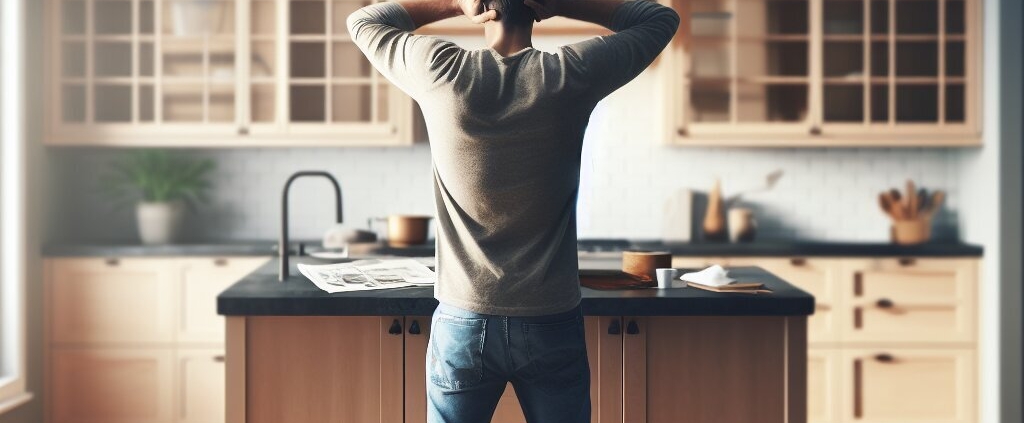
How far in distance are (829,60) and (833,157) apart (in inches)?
22.3

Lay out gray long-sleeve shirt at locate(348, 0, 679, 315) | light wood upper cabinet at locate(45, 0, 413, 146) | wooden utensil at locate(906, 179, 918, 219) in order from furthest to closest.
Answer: wooden utensil at locate(906, 179, 918, 219) → light wood upper cabinet at locate(45, 0, 413, 146) → gray long-sleeve shirt at locate(348, 0, 679, 315)

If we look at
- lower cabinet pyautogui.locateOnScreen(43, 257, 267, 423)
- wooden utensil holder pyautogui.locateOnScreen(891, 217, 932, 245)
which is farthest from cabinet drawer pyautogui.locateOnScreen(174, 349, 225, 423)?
wooden utensil holder pyautogui.locateOnScreen(891, 217, 932, 245)

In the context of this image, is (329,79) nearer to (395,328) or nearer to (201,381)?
(201,381)

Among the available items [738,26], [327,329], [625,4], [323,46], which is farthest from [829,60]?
[327,329]

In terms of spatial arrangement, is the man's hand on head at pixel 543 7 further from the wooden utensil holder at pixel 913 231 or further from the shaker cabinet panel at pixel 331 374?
the wooden utensil holder at pixel 913 231

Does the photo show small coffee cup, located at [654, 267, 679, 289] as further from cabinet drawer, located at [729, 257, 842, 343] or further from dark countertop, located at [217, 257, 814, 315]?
cabinet drawer, located at [729, 257, 842, 343]

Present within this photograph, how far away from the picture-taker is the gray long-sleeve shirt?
4.70ft

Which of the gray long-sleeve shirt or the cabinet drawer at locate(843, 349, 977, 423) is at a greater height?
the gray long-sleeve shirt

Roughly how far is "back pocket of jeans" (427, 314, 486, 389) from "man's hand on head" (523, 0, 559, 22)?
1.86 ft

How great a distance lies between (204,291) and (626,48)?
282cm

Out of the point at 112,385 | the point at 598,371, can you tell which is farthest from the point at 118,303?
the point at 598,371

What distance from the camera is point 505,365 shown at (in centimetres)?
153

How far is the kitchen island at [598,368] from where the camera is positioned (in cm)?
203

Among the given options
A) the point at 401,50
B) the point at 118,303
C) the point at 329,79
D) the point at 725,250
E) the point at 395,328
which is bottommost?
the point at 118,303
